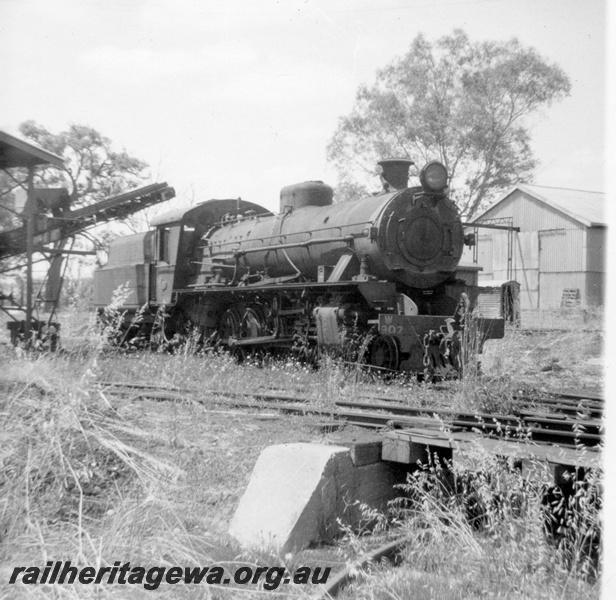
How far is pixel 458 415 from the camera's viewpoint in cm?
596

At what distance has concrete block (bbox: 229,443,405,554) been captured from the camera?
4.08 m

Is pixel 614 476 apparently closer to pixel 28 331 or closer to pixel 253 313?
pixel 253 313

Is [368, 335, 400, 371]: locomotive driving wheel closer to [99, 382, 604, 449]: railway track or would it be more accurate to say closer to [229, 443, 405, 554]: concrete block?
[99, 382, 604, 449]: railway track

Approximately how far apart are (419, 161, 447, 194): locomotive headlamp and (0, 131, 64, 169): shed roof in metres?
6.15

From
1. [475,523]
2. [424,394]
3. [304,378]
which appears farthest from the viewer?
[304,378]

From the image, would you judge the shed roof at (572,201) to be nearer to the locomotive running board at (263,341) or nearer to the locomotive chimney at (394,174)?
the locomotive chimney at (394,174)

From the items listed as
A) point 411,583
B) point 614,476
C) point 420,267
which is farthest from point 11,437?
point 420,267

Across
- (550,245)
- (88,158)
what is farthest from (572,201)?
(88,158)

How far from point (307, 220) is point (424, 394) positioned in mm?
4781

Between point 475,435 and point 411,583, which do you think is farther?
point 475,435

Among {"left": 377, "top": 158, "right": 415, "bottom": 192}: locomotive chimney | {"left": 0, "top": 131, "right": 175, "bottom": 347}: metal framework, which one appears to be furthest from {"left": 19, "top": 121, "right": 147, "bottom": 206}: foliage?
{"left": 377, "top": 158, "right": 415, "bottom": 192}: locomotive chimney

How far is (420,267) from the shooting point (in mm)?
10352

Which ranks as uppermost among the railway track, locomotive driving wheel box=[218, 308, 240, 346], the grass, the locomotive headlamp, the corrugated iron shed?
the corrugated iron shed

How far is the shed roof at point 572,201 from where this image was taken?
84.2ft
